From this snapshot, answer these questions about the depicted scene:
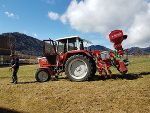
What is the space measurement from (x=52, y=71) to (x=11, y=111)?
5923 millimetres

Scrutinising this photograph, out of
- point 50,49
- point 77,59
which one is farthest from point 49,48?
point 77,59

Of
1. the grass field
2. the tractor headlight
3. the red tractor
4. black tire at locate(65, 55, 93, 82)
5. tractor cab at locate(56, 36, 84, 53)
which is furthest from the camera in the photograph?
tractor cab at locate(56, 36, 84, 53)

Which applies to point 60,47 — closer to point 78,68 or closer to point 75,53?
point 75,53

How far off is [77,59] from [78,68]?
1.74 ft

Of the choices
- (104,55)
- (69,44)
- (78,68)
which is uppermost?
(69,44)

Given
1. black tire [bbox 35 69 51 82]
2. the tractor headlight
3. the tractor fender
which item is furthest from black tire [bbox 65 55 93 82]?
black tire [bbox 35 69 51 82]

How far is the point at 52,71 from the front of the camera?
17.5 meters

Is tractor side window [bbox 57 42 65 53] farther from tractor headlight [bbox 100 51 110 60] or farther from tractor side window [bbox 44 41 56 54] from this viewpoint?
tractor headlight [bbox 100 51 110 60]

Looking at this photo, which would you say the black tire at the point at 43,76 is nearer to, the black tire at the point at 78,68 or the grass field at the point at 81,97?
the black tire at the point at 78,68

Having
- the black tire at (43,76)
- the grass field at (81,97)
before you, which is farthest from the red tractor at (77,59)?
the grass field at (81,97)

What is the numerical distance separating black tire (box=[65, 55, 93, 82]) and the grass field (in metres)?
0.99

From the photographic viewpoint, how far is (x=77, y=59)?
16125 mm

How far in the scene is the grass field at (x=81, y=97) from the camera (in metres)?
11.3

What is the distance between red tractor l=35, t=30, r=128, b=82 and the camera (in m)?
16.2
